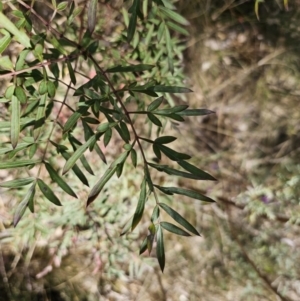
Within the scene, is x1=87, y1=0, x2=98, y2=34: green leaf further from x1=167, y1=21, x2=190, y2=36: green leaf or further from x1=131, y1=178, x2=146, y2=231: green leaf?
x1=167, y1=21, x2=190, y2=36: green leaf

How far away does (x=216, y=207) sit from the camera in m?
2.52

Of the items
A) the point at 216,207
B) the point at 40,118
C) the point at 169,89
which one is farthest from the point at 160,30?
the point at 216,207

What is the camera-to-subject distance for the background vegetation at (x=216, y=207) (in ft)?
6.83

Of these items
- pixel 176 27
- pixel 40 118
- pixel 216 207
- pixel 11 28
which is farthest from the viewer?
pixel 216 207

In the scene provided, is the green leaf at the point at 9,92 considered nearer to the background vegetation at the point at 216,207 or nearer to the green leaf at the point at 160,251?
the green leaf at the point at 160,251

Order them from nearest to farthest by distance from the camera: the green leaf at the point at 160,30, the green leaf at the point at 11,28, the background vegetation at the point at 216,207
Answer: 1. the green leaf at the point at 11,28
2. the green leaf at the point at 160,30
3. the background vegetation at the point at 216,207

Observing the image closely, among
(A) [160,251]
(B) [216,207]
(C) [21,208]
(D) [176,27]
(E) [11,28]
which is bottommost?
(B) [216,207]

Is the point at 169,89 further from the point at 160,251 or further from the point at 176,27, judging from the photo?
the point at 176,27

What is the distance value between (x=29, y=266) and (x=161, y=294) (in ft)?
2.43

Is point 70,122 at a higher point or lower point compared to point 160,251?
higher

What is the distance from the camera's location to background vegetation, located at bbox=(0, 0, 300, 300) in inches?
82.0

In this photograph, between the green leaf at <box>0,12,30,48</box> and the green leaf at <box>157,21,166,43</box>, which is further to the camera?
the green leaf at <box>157,21,166,43</box>

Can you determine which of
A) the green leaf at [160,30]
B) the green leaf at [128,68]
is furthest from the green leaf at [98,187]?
the green leaf at [160,30]

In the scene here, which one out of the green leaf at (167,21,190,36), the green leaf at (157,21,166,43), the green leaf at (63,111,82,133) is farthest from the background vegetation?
the green leaf at (63,111,82,133)
